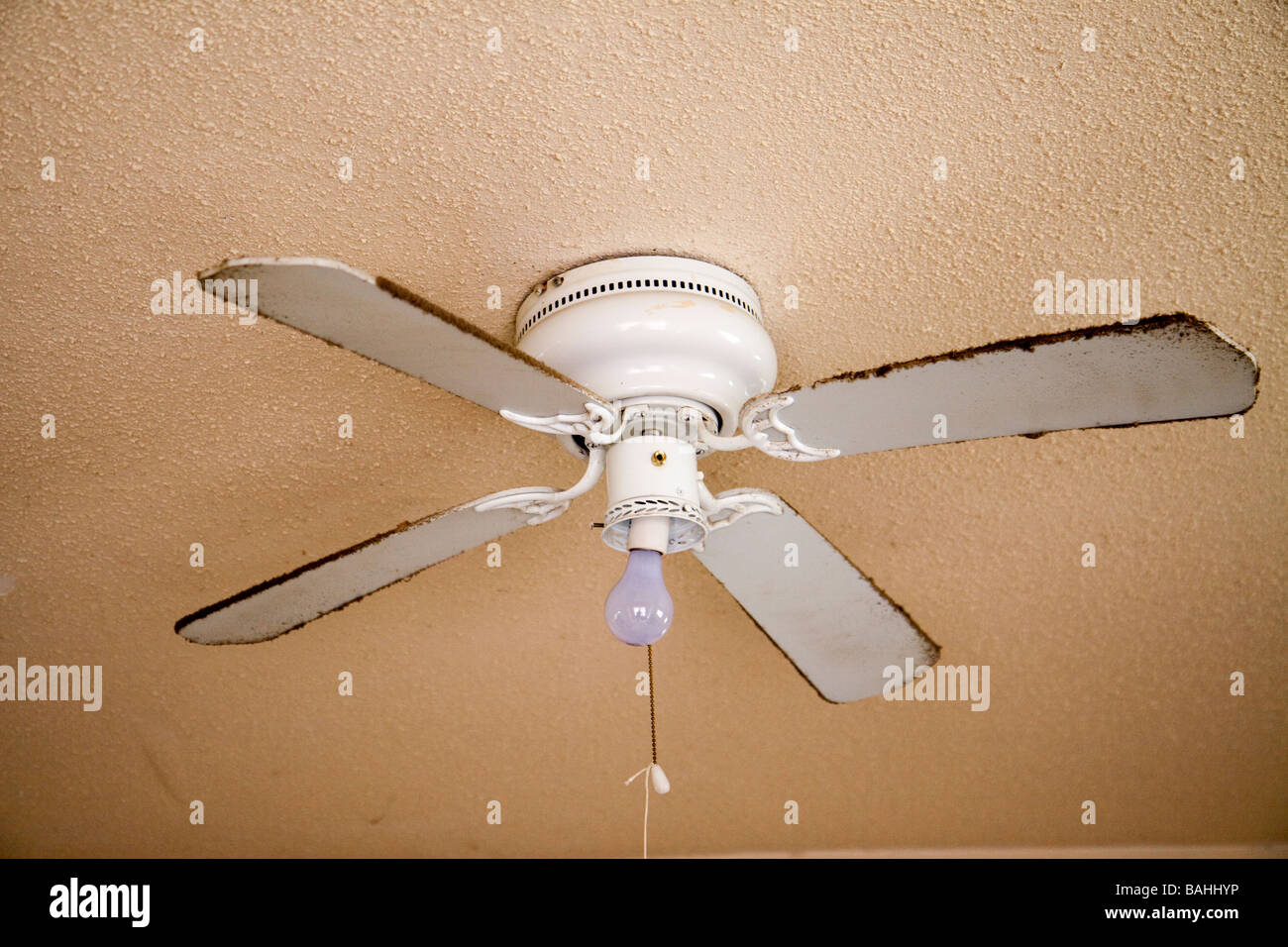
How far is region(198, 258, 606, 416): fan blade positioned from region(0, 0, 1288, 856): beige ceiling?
0.68 feet

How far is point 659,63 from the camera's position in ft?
2.31

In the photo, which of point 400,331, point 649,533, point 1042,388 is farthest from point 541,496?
point 1042,388

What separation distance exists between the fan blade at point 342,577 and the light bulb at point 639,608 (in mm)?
145

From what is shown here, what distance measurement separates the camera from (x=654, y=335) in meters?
0.77

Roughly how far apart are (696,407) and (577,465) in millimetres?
313

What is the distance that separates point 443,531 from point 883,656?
1.59 feet

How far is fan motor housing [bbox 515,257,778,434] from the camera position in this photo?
773mm

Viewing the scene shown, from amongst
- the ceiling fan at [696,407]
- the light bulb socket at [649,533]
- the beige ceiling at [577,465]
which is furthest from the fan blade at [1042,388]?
the beige ceiling at [577,465]

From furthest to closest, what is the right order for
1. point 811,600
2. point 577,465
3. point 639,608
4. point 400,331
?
point 577,465 < point 811,600 < point 639,608 < point 400,331

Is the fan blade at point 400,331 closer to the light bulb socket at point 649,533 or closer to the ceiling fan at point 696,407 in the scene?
the ceiling fan at point 696,407

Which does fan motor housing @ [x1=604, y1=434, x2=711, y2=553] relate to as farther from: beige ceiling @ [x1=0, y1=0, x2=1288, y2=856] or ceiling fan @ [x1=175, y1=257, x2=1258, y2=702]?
beige ceiling @ [x1=0, y1=0, x2=1288, y2=856]

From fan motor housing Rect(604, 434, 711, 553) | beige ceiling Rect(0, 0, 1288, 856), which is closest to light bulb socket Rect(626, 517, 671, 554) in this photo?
fan motor housing Rect(604, 434, 711, 553)

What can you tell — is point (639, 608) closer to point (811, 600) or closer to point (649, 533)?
point (649, 533)

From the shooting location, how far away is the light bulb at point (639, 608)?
716 millimetres
